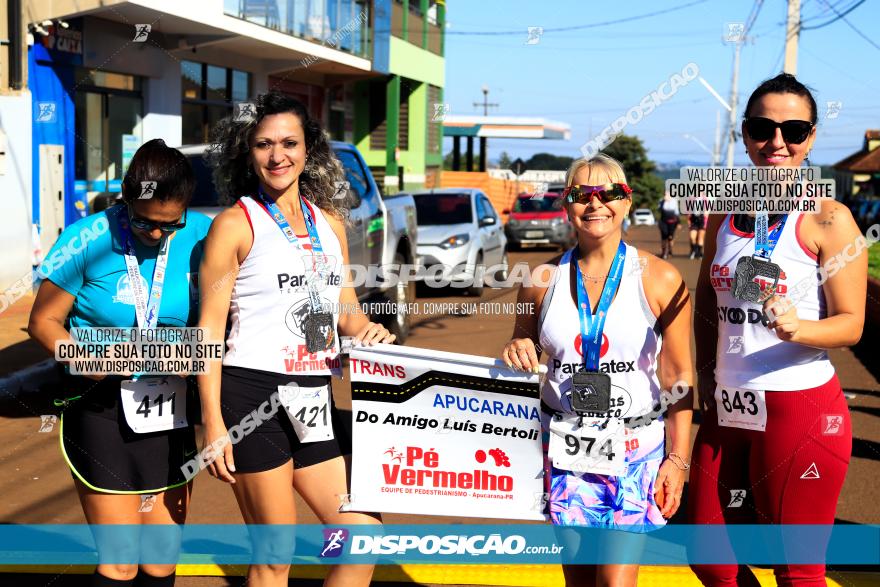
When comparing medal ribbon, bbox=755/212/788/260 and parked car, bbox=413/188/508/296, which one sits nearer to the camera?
medal ribbon, bbox=755/212/788/260

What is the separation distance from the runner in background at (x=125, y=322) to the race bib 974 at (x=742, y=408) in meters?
1.98

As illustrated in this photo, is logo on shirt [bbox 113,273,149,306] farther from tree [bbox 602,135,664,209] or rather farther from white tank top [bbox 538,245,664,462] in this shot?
tree [bbox 602,135,664,209]

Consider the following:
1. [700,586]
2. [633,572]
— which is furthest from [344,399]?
[633,572]

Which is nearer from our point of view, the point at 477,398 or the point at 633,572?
the point at 633,572

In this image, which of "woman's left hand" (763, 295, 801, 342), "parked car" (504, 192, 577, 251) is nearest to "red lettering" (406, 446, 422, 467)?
"woman's left hand" (763, 295, 801, 342)

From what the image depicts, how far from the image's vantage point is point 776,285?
10.7ft

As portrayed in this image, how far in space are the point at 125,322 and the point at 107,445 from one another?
1.48 feet

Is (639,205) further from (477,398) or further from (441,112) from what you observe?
(477,398)

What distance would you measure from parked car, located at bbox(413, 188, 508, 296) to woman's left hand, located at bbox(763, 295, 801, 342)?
551 inches

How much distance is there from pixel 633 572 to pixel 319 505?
1173 mm

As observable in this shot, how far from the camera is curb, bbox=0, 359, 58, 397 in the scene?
29.2 feet

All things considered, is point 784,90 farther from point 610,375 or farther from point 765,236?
point 610,375

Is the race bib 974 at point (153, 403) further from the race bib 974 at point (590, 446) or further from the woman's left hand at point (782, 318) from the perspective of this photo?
the woman's left hand at point (782, 318)

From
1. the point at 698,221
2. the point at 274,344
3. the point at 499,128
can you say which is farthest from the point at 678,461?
the point at 499,128
